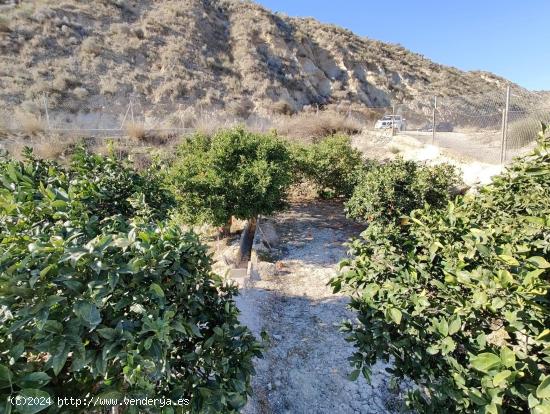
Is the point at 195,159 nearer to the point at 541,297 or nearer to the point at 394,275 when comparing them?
the point at 394,275

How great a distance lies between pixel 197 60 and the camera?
1888 centimetres

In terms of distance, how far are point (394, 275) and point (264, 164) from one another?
154 inches

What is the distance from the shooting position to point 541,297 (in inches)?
50.1

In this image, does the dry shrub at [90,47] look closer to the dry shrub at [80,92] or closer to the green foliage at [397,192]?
the dry shrub at [80,92]

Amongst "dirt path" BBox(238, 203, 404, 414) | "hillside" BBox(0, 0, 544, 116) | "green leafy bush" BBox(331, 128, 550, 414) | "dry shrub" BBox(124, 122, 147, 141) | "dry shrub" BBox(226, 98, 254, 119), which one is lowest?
"dirt path" BBox(238, 203, 404, 414)

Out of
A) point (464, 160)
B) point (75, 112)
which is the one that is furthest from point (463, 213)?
point (75, 112)

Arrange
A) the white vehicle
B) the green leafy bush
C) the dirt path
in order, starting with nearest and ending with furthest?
the green leafy bush → the dirt path → the white vehicle

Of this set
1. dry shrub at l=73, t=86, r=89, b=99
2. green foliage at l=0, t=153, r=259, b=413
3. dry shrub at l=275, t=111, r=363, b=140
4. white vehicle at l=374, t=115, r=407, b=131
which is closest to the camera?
green foliage at l=0, t=153, r=259, b=413

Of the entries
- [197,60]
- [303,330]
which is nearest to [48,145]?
[303,330]

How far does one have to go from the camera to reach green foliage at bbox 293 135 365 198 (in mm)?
7785

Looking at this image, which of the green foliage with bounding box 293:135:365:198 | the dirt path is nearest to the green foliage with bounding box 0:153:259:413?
the dirt path

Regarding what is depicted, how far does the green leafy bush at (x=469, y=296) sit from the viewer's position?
132cm

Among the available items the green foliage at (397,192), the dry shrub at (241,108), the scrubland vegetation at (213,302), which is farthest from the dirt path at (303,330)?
the dry shrub at (241,108)

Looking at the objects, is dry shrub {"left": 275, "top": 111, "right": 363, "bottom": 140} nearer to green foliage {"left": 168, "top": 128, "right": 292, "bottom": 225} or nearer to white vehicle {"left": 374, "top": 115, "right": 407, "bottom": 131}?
white vehicle {"left": 374, "top": 115, "right": 407, "bottom": 131}
